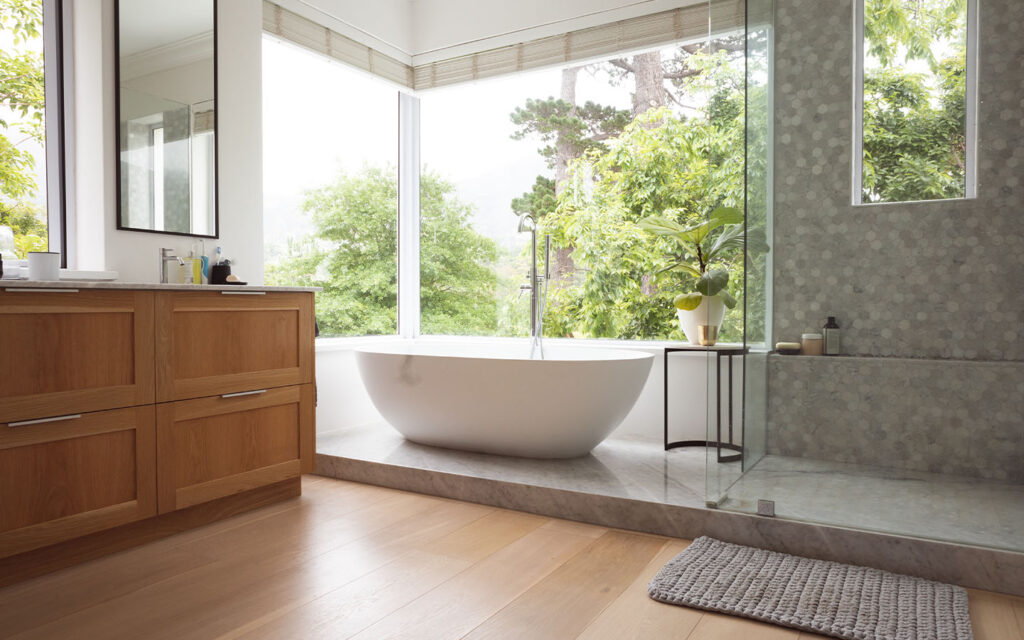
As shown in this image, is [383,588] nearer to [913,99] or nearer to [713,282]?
[713,282]

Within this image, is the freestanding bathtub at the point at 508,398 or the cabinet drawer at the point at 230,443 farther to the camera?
the freestanding bathtub at the point at 508,398

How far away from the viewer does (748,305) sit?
2479mm

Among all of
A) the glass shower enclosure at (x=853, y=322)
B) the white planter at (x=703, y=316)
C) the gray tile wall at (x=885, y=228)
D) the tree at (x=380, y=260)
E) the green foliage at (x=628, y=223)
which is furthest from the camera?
the tree at (x=380, y=260)

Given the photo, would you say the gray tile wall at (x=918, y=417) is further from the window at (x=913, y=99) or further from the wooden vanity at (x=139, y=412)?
the wooden vanity at (x=139, y=412)

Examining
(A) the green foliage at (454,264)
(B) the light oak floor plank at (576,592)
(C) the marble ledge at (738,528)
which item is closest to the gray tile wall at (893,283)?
(C) the marble ledge at (738,528)

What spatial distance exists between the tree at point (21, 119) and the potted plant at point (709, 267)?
8.70 ft

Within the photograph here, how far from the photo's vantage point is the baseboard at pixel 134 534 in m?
2.07

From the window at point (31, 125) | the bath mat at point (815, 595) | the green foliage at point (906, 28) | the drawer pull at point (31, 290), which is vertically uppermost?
the green foliage at point (906, 28)

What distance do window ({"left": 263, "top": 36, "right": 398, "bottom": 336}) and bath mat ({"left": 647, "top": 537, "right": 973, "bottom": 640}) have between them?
11.8 ft

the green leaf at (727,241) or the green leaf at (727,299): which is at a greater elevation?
the green leaf at (727,241)

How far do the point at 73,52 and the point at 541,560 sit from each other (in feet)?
8.81

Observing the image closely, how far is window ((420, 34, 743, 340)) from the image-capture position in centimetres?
523

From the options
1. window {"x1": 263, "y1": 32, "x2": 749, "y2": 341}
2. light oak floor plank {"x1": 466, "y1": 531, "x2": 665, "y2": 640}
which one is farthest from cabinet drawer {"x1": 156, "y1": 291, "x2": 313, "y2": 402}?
window {"x1": 263, "y1": 32, "x2": 749, "y2": 341}

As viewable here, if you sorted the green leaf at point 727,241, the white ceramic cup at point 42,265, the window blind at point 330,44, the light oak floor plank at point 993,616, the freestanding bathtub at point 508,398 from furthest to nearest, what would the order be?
the window blind at point 330,44
the freestanding bathtub at point 508,398
the green leaf at point 727,241
the white ceramic cup at point 42,265
the light oak floor plank at point 993,616
